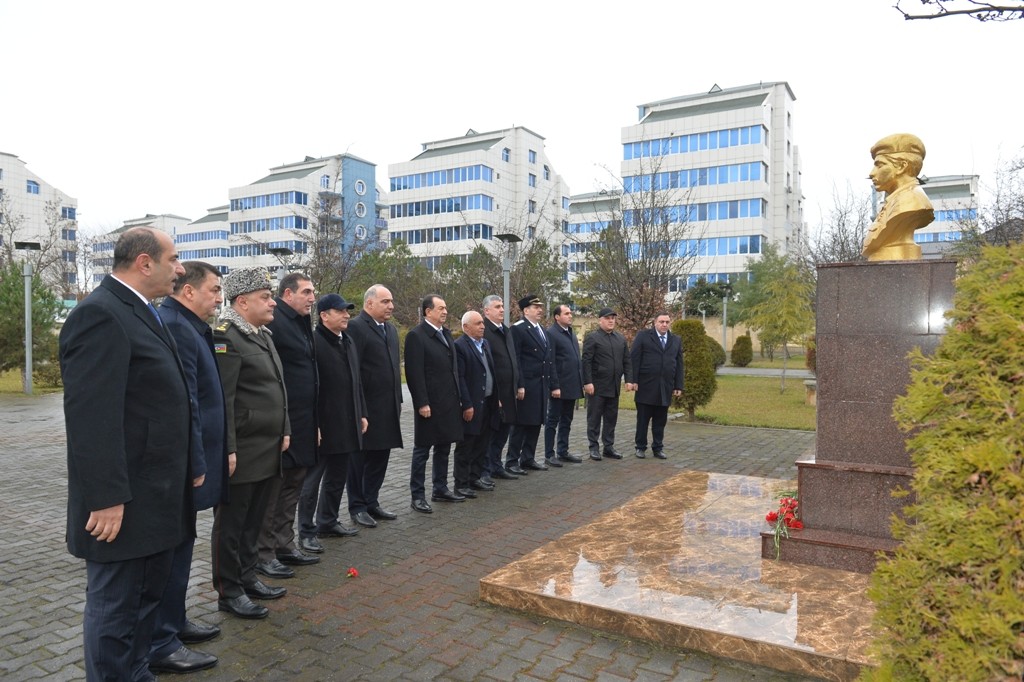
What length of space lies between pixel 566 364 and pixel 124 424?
6992mm

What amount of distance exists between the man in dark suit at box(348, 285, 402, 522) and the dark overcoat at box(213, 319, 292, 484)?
159cm

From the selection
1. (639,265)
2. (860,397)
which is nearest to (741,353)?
(639,265)

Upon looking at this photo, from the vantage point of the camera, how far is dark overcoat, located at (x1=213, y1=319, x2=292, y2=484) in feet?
13.8

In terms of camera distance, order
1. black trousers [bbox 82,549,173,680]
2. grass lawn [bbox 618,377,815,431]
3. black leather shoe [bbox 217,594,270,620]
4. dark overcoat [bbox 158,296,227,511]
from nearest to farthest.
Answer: black trousers [bbox 82,549,173,680]
dark overcoat [bbox 158,296,227,511]
black leather shoe [bbox 217,594,270,620]
grass lawn [bbox 618,377,815,431]

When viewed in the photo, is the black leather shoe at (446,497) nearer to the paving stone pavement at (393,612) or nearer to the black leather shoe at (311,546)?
the paving stone pavement at (393,612)

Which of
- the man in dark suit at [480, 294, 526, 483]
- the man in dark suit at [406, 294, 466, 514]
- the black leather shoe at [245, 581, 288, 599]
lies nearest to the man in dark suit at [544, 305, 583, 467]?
the man in dark suit at [480, 294, 526, 483]

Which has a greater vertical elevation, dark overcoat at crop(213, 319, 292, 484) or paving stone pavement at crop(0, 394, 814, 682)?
dark overcoat at crop(213, 319, 292, 484)

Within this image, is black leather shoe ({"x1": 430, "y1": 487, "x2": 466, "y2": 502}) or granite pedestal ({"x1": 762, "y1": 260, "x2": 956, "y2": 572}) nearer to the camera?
granite pedestal ({"x1": 762, "y1": 260, "x2": 956, "y2": 572})

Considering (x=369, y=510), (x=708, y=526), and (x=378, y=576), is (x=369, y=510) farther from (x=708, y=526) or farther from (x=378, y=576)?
(x=708, y=526)

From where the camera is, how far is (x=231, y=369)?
13.9ft

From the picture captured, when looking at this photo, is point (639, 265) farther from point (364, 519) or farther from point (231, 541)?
→ point (231, 541)

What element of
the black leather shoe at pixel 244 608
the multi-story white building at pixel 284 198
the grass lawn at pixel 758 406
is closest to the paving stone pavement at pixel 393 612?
the black leather shoe at pixel 244 608

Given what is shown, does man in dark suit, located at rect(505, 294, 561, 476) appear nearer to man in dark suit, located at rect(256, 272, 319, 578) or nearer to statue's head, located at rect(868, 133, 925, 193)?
man in dark suit, located at rect(256, 272, 319, 578)

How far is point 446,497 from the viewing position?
23.7 ft
